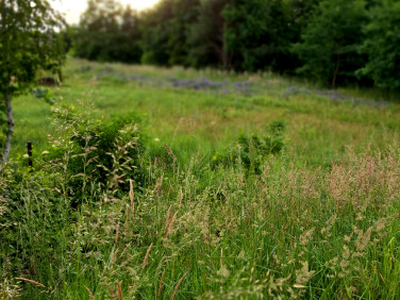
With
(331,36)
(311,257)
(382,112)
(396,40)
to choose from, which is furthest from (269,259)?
(331,36)

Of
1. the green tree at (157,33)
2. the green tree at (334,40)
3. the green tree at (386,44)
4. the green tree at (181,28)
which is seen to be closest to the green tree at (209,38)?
the green tree at (181,28)

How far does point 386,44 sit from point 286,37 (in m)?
7.68

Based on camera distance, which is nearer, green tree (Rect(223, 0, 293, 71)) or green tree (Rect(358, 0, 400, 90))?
green tree (Rect(358, 0, 400, 90))

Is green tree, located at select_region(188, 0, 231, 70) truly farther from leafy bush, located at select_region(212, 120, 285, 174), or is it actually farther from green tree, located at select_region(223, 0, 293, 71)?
leafy bush, located at select_region(212, 120, 285, 174)

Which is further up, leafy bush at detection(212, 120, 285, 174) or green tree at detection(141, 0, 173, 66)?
green tree at detection(141, 0, 173, 66)

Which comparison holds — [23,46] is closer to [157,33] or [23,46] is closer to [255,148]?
[255,148]

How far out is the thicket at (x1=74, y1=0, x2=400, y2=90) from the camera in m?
15.0

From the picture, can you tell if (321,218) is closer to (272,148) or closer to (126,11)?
(272,148)

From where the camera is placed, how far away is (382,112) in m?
11.8

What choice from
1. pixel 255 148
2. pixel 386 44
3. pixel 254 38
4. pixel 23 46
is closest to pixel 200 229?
pixel 255 148

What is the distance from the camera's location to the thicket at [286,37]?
15039 millimetres

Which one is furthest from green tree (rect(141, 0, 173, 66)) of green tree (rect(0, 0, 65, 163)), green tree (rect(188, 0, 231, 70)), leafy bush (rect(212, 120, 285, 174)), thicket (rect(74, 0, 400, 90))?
leafy bush (rect(212, 120, 285, 174))

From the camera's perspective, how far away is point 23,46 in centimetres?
513

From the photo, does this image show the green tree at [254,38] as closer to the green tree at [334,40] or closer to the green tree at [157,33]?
Answer: the green tree at [334,40]
